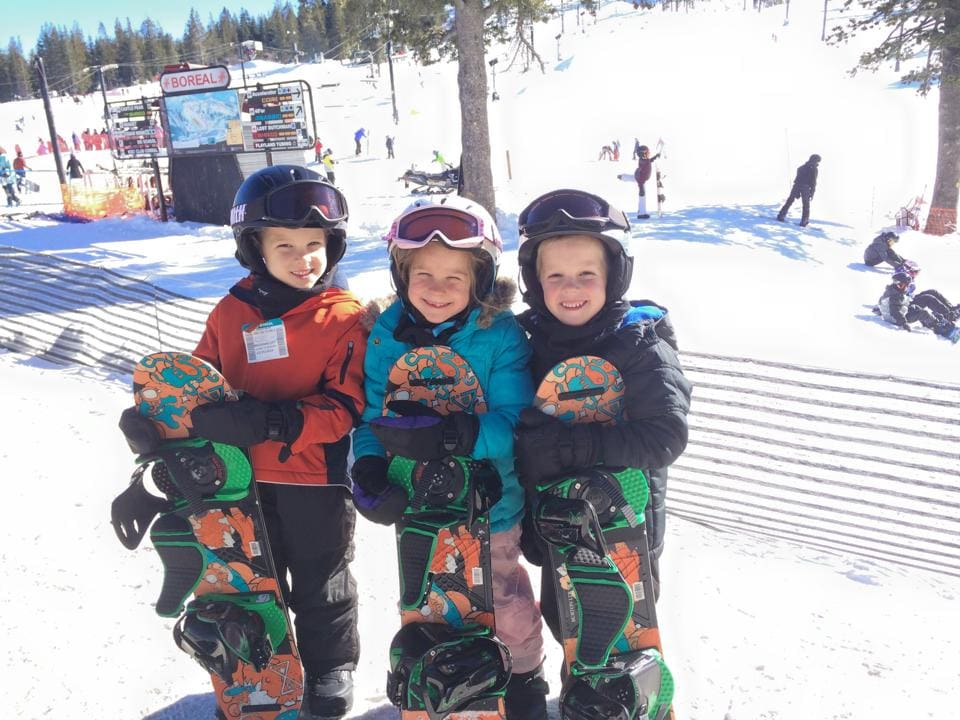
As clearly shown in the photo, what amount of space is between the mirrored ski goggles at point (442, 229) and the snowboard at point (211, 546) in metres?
0.87

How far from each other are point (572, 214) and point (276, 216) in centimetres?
114

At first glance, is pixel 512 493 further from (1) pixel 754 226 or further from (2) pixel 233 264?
(1) pixel 754 226

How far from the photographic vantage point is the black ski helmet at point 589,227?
239 cm

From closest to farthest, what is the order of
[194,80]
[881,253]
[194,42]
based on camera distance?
1. [881,253]
2. [194,80]
3. [194,42]

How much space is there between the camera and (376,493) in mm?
2367

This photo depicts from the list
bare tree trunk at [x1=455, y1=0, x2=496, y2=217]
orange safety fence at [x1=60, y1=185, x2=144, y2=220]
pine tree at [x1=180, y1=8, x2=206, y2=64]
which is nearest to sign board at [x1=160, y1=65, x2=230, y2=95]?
orange safety fence at [x1=60, y1=185, x2=144, y2=220]

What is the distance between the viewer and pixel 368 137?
50.3 metres

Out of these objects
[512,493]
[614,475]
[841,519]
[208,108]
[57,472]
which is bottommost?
[841,519]

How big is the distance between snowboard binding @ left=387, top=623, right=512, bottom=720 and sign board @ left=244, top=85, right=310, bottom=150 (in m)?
14.7

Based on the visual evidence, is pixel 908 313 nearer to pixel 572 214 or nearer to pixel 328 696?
pixel 572 214

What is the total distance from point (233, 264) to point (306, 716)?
36.2ft

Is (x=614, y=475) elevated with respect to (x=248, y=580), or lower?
elevated

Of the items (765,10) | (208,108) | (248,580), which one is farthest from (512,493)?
(765,10)

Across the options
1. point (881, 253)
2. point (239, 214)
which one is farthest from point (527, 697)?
point (881, 253)
